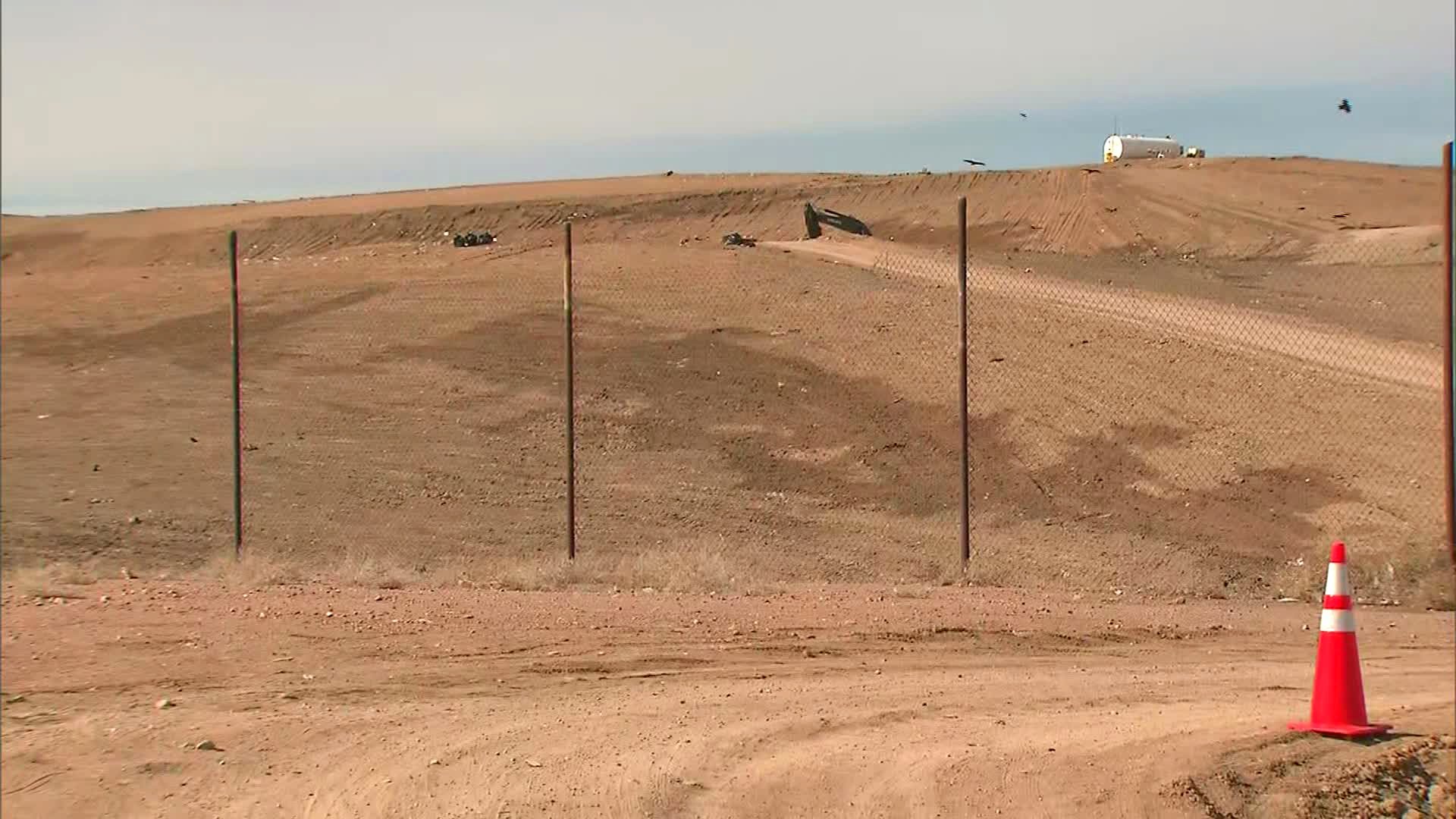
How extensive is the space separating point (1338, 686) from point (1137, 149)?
54089 mm

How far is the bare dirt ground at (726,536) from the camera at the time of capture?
6.45 meters

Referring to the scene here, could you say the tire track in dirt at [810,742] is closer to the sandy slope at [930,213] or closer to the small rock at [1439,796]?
the small rock at [1439,796]

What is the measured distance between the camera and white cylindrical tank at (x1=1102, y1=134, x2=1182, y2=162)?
57.8 m

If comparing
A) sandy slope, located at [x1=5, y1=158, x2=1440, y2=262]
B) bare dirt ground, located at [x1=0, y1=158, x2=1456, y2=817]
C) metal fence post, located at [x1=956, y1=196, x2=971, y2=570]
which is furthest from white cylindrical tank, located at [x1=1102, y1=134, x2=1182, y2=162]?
metal fence post, located at [x1=956, y1=196, x2=971, y2=570]

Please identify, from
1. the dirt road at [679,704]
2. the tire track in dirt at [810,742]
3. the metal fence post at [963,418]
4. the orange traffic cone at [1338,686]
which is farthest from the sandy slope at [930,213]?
the orange traffic cone at [1338,686]

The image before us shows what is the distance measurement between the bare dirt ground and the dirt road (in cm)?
3

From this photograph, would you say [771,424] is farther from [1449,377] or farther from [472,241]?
[472,241]

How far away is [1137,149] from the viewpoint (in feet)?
191

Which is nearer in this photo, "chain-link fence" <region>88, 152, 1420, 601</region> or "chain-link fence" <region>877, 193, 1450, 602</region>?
"chain-link fence" <region>877, 193, 1450, 602</region>

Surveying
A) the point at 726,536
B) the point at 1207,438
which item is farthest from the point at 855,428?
the point at 726,536

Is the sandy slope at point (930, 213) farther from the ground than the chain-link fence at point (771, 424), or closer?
farther from the ground

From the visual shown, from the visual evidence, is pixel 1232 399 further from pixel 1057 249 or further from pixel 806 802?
pixel 1057 249

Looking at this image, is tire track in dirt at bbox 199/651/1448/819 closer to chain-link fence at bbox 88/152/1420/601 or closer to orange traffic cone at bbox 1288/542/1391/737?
orange traffic cone at bbox 1288/542/1391/737

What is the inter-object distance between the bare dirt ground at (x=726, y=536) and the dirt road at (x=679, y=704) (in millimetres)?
32
